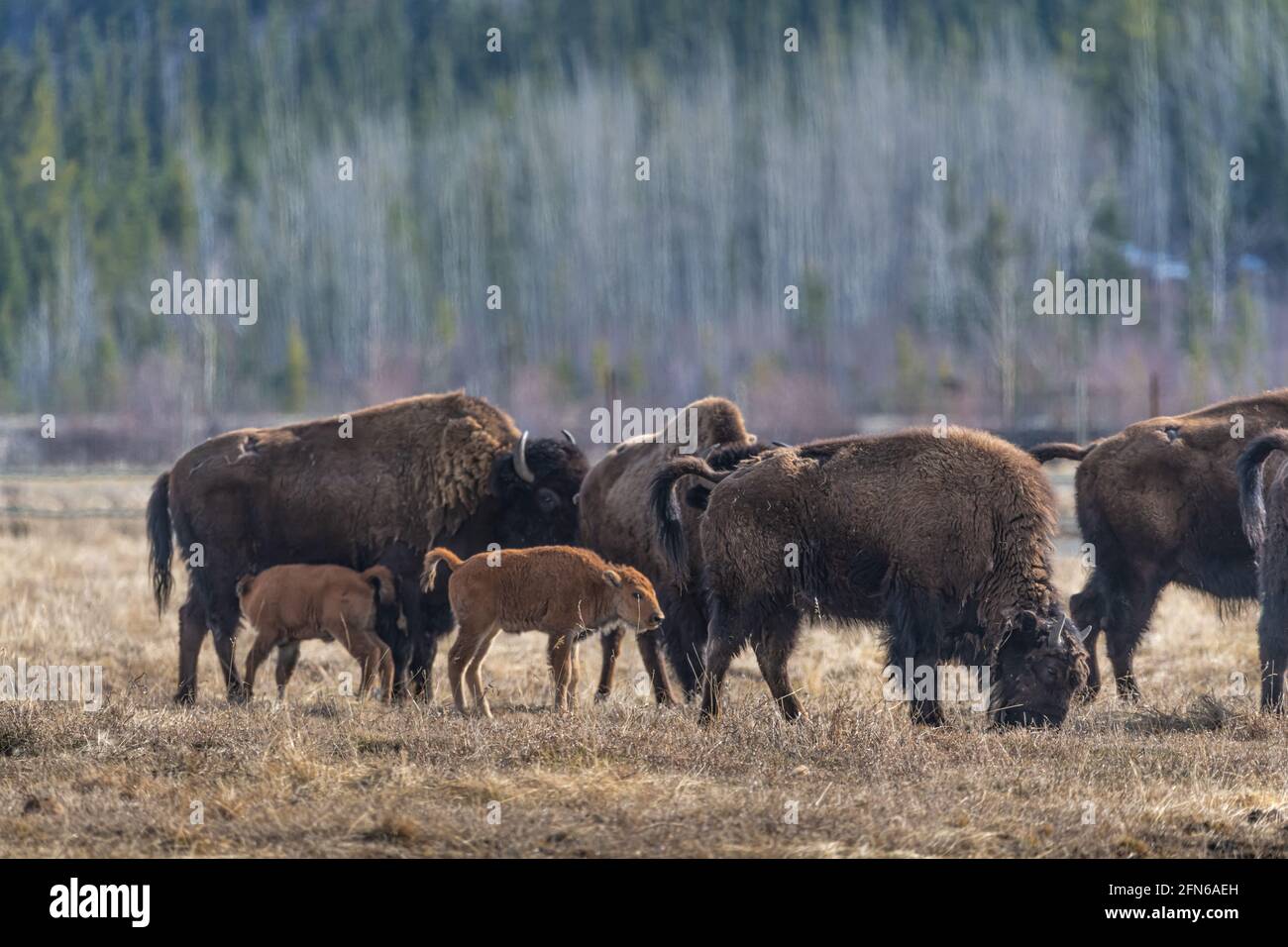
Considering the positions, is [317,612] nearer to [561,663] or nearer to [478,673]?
[478,673]

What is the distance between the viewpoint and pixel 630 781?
7410 mm

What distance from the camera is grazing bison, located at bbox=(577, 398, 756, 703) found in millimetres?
10570

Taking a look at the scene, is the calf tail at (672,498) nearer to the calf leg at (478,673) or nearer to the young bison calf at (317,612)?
the calf leg at (478,673)

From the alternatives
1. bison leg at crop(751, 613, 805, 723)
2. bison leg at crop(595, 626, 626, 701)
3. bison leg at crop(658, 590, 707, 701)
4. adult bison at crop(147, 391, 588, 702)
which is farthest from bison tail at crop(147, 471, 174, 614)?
bison leg at crop(751, 613, 805, 723)

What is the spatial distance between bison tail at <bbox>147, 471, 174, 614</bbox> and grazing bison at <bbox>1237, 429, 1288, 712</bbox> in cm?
729

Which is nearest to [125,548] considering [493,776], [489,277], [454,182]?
[493,776]

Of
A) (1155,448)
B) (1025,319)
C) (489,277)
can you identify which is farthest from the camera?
(489,277)

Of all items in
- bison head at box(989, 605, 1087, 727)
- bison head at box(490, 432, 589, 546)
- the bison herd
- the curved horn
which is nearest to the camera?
bison head at box(989, 605, 1087, 727)

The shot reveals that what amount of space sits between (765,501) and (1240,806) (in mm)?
3186

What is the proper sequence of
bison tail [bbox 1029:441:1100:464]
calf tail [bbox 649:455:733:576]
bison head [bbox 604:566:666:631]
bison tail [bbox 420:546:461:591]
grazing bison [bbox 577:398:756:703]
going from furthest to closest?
bison tail [bbox 1029:441:1100:464]
grazing bison [bbox 577:398:756:703]
bison tail [bbox 420:546:461:591]
calf tail [bbox 649:455:733:576]
bison head [bbox 604:566:666:631]

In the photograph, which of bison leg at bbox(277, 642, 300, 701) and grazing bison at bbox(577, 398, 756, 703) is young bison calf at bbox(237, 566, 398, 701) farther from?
grazing bison at bbox(577, 398, 756, 703)

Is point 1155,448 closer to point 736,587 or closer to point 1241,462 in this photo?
point 1241,462

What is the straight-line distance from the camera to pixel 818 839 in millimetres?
6602

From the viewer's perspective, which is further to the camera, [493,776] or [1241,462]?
[1241,462]
